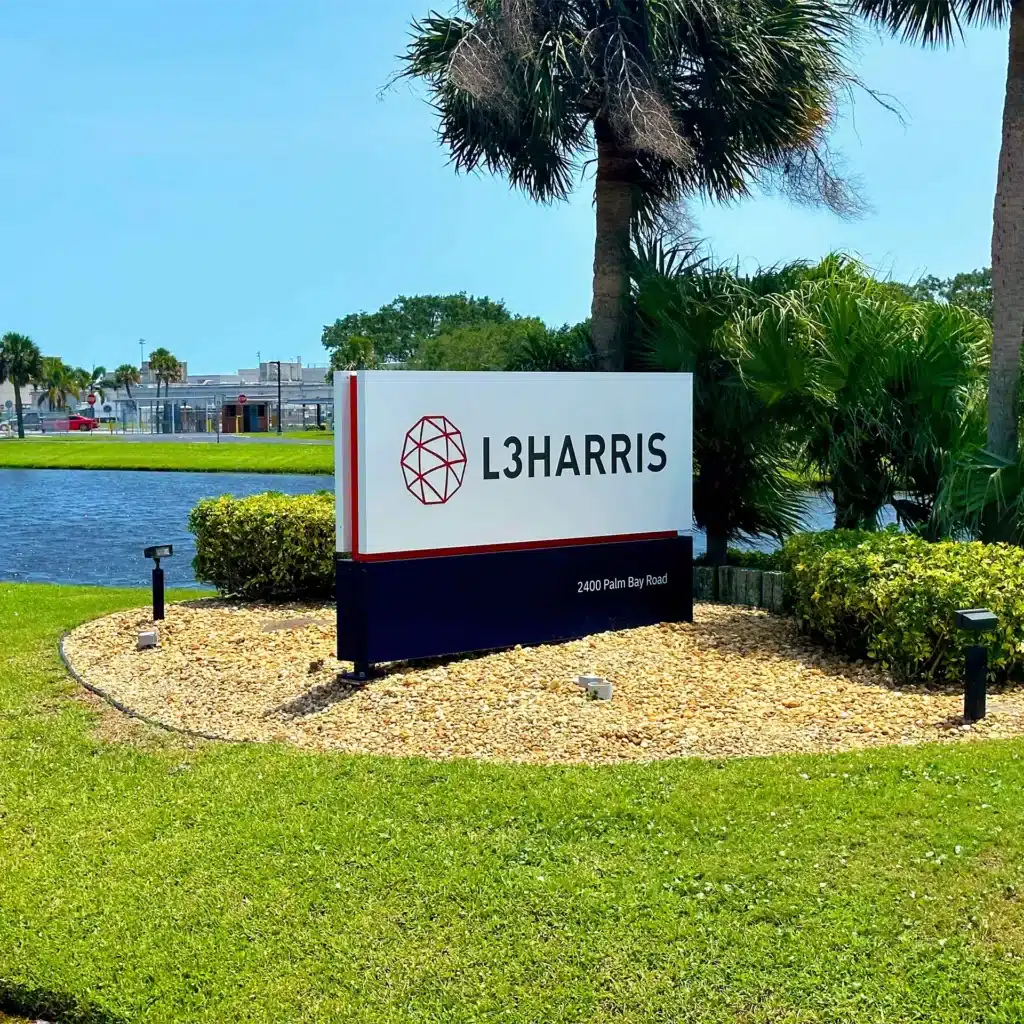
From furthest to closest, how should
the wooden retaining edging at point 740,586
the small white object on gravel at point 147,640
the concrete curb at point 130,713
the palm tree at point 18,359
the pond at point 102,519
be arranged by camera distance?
the palm tree at point 18,359
the pond at point 102,519
the wooden retaining edging at point 740,586
the small white object on gravel at point 147,640
the concrete curb at point 130,713

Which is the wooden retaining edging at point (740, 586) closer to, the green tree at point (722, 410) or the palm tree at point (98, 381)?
the green tree at point (722, 410)

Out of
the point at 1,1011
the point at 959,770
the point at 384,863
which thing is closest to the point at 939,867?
the point at 959,770

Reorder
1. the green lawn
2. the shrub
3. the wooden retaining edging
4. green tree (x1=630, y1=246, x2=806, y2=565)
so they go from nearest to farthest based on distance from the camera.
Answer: the green lawn < the wooden retaining edging < the shrub < green tree (x1=630, y1=246, x2=806, y2=565)

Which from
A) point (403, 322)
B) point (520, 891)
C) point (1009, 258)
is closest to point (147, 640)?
point (520, 891)

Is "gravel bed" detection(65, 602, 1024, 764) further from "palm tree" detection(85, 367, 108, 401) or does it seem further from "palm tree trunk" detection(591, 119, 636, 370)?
"palm tree" detection(85, 367, 108, 401)

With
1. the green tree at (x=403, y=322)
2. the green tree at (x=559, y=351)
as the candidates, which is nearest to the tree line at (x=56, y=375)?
the green tree at (x=403, y=322)

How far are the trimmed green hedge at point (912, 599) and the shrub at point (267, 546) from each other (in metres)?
4.15

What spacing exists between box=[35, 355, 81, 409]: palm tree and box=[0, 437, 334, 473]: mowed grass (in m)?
51.0

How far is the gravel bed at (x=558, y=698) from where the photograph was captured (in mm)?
5918

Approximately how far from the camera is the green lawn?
3.58 m

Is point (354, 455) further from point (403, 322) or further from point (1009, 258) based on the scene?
point (403, 322)

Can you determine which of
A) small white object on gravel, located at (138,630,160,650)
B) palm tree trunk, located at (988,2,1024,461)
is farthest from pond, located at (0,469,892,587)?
small white object on gravel, located at (138,630,160,650)

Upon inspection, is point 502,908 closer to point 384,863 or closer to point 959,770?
point 384,863

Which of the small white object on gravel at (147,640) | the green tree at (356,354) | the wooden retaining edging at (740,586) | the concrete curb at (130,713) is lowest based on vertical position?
the concrete curb at (130,713)
